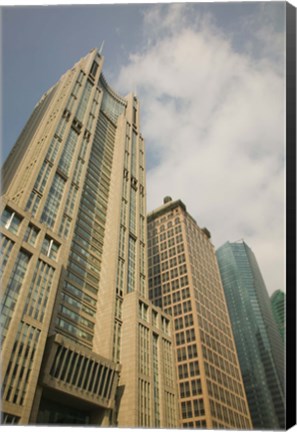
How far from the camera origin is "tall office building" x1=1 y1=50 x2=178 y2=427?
1374 inches

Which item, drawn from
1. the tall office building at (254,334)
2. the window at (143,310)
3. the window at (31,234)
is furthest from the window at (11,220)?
the tall office building at (254,334)

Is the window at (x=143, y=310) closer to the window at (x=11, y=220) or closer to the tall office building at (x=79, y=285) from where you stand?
the tall office building at (x=79, y=285)

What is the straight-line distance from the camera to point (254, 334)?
146500 millimetres

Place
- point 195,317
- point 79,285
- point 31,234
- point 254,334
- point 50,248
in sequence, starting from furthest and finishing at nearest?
point 254,334
point 195,317
point 79,285
point 50,248
point 31,234

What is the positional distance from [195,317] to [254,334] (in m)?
81.1

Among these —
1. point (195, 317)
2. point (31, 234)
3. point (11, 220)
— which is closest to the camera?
point (11, 220)

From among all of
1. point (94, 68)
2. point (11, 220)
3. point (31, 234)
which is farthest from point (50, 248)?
point (94, 68)

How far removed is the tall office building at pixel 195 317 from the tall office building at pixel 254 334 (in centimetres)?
4987

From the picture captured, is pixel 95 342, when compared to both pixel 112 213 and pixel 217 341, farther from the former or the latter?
pixel 217 341

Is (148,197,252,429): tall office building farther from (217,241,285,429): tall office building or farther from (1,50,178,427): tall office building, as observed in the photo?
(217,241,285,429): tall office building

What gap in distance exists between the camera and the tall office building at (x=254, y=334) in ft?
425

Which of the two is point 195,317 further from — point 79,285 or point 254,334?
point 254,334

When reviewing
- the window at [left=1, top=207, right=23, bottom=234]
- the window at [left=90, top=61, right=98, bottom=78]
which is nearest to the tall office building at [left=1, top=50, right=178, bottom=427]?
the window at [left=1, top=207, right=23, bottom=234]

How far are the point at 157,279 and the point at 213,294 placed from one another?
49.7ft
